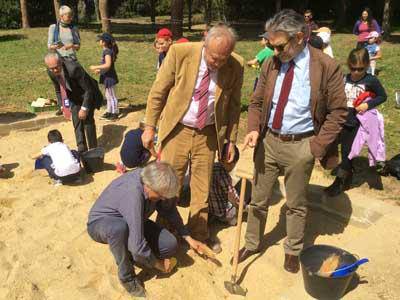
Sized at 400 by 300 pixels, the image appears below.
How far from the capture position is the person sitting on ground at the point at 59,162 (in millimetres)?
5062

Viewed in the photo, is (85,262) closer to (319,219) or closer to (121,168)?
(121,168)

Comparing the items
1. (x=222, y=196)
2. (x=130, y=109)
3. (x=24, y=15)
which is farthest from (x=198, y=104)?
(x=24, y=15)

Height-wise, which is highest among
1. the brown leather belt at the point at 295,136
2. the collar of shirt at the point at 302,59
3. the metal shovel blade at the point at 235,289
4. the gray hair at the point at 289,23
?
the gray hair at the point at 289,23

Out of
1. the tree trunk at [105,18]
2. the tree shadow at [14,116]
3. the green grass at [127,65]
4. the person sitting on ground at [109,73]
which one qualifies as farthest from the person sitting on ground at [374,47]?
the tree trunk at [105,18]

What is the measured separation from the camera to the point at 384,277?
343 cm

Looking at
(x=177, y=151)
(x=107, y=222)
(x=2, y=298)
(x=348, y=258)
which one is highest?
(x=177, y=151)

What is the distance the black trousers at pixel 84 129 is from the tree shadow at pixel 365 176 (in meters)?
3.30

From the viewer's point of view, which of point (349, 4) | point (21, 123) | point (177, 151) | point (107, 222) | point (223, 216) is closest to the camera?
point (107, 222)

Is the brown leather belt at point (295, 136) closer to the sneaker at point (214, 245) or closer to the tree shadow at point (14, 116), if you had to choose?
the sneaker at point (214, 245)

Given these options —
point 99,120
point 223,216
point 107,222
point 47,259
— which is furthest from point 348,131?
point 99,120

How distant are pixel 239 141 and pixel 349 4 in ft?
75.6

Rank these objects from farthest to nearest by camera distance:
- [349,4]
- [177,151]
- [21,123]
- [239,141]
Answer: [349,4] < [21,123] < [239,141] < [177,151]

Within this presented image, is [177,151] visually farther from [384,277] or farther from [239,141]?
[239,141]

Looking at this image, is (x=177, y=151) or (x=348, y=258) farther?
(x=177, y=151)
